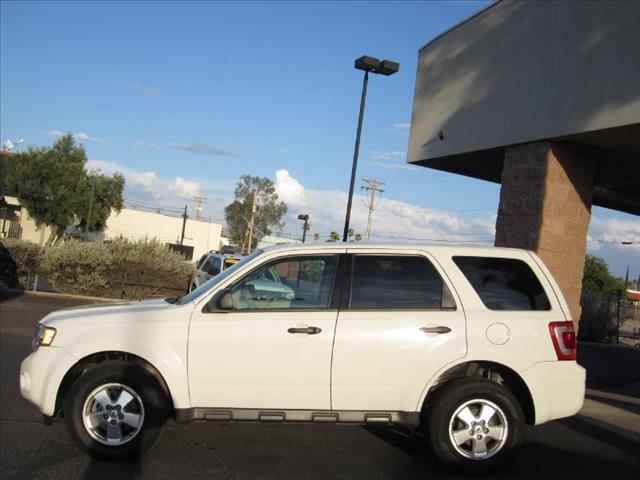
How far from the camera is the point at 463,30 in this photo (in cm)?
1215

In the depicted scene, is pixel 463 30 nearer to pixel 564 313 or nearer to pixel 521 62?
pixel 521 62

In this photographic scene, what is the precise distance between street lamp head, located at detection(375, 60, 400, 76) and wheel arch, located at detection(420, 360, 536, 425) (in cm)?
1083

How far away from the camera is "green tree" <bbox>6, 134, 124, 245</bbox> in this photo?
1747 inches

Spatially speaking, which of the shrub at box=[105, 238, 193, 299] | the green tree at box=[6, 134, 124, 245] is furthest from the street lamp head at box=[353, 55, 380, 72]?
the green tree at box=[6, 134, 124, 245]

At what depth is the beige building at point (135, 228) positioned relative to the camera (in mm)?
45941

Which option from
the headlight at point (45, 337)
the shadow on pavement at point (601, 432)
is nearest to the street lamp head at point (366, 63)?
the shadow on pavement at point (601, 432)

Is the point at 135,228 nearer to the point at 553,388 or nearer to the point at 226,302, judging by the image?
the point at 226,302

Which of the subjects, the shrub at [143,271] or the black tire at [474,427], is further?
the shrub at [143,271]

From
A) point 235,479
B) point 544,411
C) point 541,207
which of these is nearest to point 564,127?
point 541,207

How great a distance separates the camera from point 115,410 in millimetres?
5164

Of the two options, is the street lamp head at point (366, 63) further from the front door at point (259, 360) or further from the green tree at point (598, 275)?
the green tree at point (598, 275)

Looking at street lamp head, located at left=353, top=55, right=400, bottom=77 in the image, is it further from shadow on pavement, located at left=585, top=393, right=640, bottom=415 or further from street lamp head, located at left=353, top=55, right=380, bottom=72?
shadow on pavement, located at left=585, top=393, right=640, bottom=415

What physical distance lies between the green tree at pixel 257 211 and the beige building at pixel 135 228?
129 inches

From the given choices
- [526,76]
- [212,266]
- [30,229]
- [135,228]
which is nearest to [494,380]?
[526,76]
